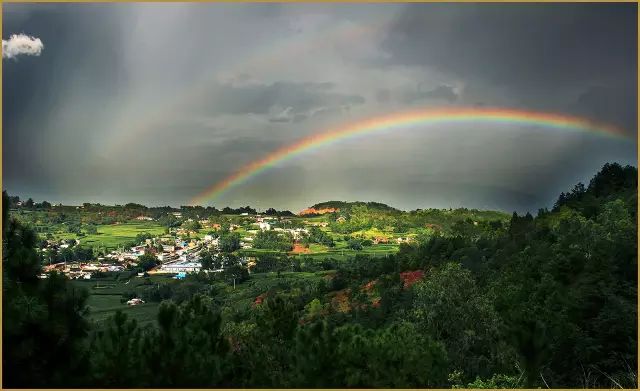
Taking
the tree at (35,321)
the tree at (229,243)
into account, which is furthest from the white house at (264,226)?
the tree at (35,321)

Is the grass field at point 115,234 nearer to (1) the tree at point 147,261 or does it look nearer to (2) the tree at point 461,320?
(1) the tree at point 147,261

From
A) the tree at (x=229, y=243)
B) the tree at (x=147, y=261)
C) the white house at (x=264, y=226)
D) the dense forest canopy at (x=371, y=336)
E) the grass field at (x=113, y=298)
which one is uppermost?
the white house at (x=264, y=226)

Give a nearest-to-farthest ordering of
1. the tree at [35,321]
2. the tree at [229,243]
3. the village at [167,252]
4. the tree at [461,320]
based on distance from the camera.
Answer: the tree at [35,321] → the tree at [461,320] → the village at [167,252] → the tree at [229,243]

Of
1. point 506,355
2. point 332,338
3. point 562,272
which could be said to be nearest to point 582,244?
point 562,272

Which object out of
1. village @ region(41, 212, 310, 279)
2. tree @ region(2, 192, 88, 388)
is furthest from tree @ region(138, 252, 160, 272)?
tree @ region(2, 192, 88, 388)

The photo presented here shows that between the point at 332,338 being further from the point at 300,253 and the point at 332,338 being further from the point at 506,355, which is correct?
the point at 300,253

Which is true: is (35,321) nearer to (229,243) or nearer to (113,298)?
(113,298)

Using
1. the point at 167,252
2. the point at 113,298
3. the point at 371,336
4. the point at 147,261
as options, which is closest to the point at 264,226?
the point at 167,252

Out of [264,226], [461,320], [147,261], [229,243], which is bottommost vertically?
[461,320]
